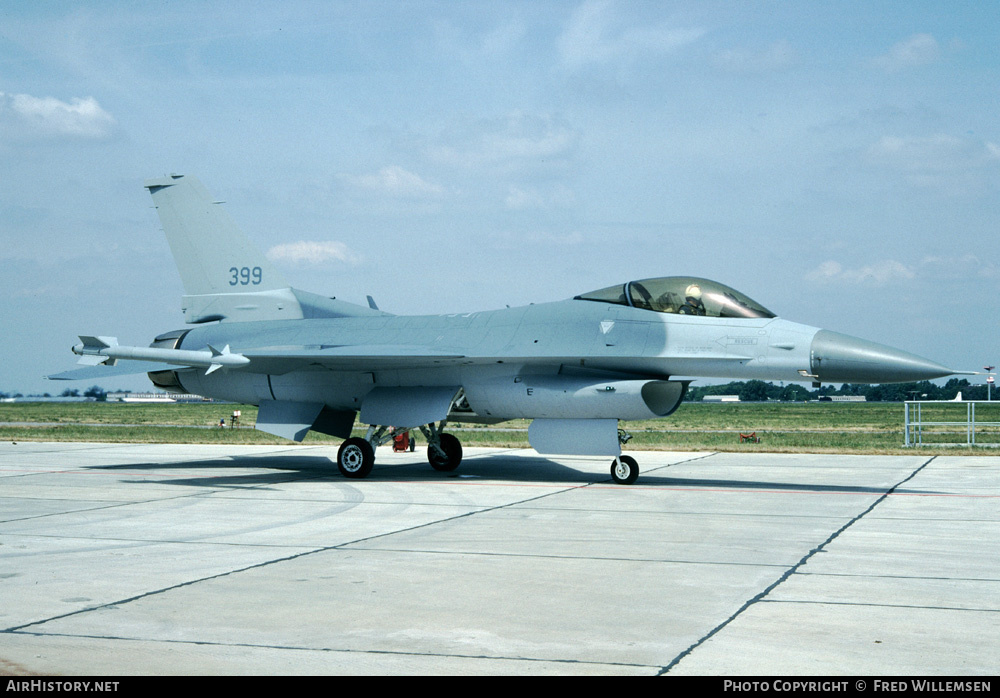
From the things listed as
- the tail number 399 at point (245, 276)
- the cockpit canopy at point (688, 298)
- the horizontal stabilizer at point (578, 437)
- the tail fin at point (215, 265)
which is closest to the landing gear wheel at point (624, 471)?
the horizontal stabilizer at point (578, 437)

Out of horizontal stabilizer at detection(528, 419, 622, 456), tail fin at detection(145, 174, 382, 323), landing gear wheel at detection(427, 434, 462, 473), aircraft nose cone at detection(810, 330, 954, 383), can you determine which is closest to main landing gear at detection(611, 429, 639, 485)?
horizontal stabilizer at detection(528, 419, 622, 456)

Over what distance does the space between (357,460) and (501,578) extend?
805cm

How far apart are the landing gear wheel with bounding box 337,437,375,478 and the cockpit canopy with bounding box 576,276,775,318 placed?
4413 mm

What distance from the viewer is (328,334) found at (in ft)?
52.4

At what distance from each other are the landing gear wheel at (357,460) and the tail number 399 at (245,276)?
14.7ft

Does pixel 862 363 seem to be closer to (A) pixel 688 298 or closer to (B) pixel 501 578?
(A) pixel 688 298

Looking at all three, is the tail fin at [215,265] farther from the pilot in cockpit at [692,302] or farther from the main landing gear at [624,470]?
the pilot in cockpit at [692,302]

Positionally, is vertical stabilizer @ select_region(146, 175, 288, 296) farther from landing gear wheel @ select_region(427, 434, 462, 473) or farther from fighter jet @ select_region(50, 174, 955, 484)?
landing gear wheel @ select_region(427, 434, 462, 473)

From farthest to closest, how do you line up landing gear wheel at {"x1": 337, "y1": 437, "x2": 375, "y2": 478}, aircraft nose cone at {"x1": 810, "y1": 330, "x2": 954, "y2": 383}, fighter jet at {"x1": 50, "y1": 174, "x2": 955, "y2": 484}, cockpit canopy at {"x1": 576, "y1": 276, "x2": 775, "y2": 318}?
landing gear wheel at {"x1": 337, "y1": 437, "x2": 375, "y2": 478} → cockpit canopy at {"x1": 576, "y1": 276, "x2": 775, "y2": 318} → fighter jet at {"x1": 50, "y1": 174, "x2": 955, "y2": 484} → aircraft nose cone at {"x1": 810, "y1": 330, "x2": 954, "y2": 383}

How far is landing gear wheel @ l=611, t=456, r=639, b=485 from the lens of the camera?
13766 mm

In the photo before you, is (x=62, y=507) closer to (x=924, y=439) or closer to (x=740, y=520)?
(x=740, y=520)

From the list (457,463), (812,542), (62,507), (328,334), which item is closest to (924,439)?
(457,463)

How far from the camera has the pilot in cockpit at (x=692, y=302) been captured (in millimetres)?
12914

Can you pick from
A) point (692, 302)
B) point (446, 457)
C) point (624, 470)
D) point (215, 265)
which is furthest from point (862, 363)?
point (215, 265)
